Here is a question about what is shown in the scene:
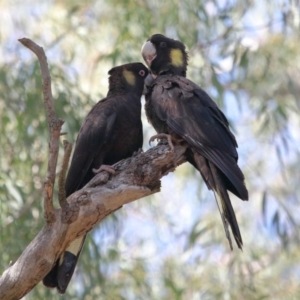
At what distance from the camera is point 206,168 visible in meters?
3.35

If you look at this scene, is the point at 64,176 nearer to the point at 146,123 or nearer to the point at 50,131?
the point at 50,131

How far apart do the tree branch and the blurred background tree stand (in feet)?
4.50

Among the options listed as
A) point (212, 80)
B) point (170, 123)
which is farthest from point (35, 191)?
point (170, 123)

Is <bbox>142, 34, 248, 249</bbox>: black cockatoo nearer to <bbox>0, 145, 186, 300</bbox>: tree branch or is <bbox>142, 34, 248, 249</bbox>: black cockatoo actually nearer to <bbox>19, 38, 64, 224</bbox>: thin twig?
<bbox>0, 145, 186, 300</bbox>: tree branch

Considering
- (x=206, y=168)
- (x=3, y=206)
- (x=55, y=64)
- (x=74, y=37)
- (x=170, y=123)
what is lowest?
(x=206, y=168)

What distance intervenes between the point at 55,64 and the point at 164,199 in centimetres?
257

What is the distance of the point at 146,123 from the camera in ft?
17.4

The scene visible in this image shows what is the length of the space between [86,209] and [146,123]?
2.40 m

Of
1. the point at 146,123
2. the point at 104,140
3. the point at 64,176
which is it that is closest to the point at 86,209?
the point at 64,176

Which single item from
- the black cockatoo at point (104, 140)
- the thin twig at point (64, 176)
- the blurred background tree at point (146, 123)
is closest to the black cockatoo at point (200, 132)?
the black cockatoo at point (104, 140)

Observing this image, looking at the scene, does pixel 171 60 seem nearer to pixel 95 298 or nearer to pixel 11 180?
pixel 11 180

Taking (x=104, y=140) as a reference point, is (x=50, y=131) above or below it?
below

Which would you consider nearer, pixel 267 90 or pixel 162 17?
pixel 162 17

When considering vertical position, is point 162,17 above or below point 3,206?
above
